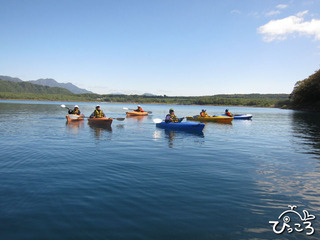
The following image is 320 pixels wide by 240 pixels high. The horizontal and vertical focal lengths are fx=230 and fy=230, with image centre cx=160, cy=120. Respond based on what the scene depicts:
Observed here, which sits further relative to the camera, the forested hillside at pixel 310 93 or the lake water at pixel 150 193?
the forested hillside at pixel 310 93

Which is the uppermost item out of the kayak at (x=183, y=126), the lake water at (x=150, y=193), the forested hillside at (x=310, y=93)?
the forested hillside at (x=310, y=93)

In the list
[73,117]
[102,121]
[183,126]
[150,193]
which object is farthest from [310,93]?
[150,193]

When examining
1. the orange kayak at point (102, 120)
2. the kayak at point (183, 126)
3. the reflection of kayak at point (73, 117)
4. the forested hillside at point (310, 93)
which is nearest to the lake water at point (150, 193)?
the kayak at point (183, 126)

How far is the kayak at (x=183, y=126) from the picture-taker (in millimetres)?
20539

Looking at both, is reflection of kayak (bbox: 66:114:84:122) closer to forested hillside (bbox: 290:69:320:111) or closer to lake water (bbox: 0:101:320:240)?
lake water (bbox: 0:101:320:240)

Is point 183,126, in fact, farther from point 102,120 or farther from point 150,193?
point 150,193

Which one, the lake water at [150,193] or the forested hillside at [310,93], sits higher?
the forested hillside at [310,93]

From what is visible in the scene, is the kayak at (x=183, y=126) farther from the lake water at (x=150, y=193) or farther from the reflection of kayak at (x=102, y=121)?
the lake water at (x=150, y=193)

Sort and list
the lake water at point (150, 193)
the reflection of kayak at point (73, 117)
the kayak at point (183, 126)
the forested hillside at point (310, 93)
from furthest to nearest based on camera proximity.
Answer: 1. the forested hillside at point (310, 93)
2. the reflection of kayak at point (73, 117)
3. the kayak at point (183, 126)
4. the lake water at point (150, 193)

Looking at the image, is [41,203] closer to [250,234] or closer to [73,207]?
[73,207]

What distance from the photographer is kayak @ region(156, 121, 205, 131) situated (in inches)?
809

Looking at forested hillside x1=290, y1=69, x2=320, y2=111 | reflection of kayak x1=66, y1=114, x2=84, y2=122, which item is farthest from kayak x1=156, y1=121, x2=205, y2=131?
forested hillside x1=290, y1=69, x2=320, y2=111

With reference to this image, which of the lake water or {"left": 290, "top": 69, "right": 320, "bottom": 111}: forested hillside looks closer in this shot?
the lake water

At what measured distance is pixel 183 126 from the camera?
21641 millimetres
